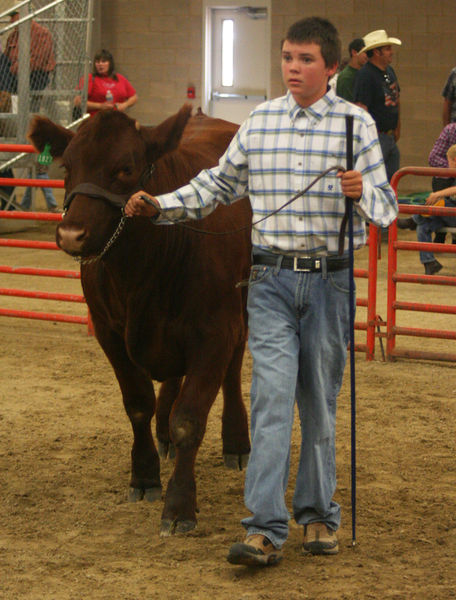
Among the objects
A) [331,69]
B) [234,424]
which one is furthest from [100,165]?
[234,424]

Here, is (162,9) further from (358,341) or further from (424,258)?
(358,341)

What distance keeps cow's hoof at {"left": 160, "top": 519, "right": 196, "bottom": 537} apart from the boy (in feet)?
1.56

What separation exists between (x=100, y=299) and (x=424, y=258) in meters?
5.80

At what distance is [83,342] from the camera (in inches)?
299

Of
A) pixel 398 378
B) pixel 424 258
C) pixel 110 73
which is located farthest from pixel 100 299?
pixel 110 73

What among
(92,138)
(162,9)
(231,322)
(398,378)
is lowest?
(398,378)

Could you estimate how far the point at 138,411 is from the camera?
455 cm

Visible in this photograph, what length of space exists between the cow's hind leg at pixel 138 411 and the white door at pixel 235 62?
1321 centimetres

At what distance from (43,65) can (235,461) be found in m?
6.92

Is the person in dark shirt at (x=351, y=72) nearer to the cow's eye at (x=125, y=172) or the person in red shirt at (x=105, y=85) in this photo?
the person in red shirt at (x=105, y=85)

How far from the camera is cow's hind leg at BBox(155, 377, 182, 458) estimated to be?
5.17m

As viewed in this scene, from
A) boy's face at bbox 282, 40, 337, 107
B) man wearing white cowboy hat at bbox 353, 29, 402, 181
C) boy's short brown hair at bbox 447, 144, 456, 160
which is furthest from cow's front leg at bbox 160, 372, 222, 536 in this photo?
man wearing white cowboy hat at bbox 353, 29, 402, 181

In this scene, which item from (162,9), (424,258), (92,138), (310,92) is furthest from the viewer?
(162,9)

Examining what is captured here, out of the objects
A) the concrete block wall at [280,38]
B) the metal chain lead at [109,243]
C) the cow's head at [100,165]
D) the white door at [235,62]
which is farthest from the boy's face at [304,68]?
the white door at [235,62]
